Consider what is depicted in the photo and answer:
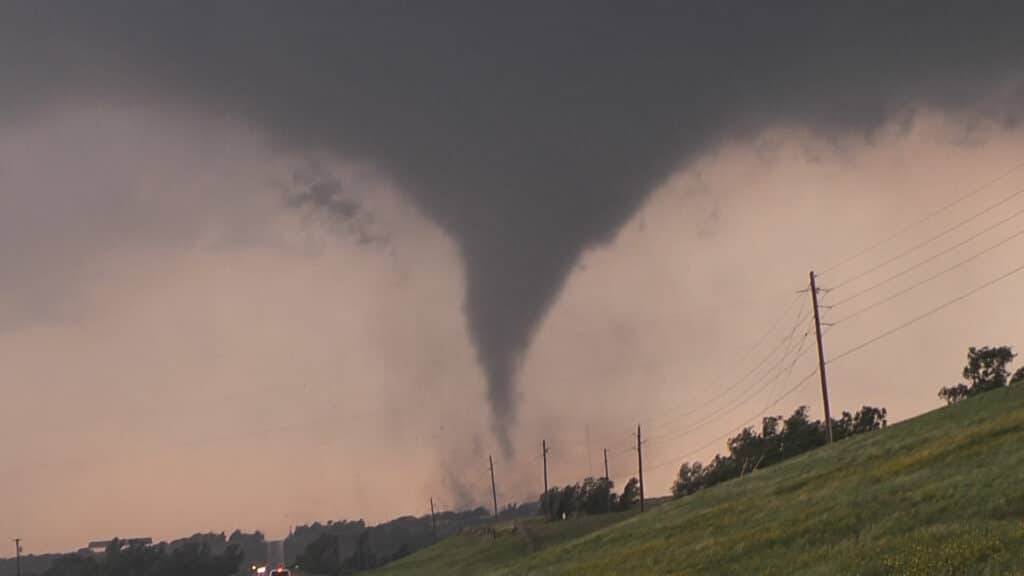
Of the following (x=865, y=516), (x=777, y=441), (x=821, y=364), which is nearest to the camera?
(x=865, y=516)

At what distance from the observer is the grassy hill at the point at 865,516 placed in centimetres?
2831

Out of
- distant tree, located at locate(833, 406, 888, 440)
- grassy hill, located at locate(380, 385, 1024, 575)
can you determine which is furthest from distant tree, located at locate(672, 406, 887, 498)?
grassy hill, located at locate(380, 385, 1024, 575)

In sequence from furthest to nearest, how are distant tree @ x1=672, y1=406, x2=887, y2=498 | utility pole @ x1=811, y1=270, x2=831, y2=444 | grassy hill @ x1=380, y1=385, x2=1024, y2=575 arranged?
distant tree @ x1=672, y1=406, x2=887, y2=498 < utility pole @ x1=811, y1=270, x2=831, y2=444 < grassy hill @ x1=380, y1=385, x2=1024, y2=575

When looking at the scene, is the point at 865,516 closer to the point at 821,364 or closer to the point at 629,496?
the point at 821,364

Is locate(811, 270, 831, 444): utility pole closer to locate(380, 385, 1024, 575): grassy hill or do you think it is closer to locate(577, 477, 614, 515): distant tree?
locate(380, 385, 1024, 575): grassy hill

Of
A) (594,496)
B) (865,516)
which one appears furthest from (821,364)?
(594,496)

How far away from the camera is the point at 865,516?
36438 millimetres

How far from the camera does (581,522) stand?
106m

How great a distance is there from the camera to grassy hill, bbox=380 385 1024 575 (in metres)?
28.3

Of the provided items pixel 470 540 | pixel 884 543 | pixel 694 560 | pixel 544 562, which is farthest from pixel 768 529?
pixel 470 540

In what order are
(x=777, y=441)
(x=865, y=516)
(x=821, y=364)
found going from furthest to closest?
(x=777, y=441) → (x=821, y=364) → (x=865, y=516)

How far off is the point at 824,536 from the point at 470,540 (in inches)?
3928

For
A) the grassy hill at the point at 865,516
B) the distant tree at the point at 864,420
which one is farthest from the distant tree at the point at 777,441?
the grassy hill at the point at 865,516

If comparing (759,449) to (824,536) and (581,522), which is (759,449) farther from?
(824,536)
